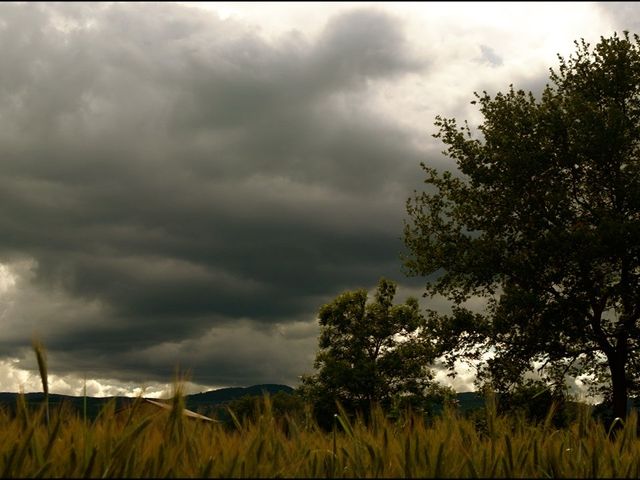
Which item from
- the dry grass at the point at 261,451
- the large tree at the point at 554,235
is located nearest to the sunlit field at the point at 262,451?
the dry grass at the point at 261,451

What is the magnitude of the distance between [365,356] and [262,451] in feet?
154

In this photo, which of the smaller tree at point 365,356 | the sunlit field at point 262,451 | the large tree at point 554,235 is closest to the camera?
the sunlit field at point 262,451

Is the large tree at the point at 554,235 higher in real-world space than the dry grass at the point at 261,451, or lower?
higher

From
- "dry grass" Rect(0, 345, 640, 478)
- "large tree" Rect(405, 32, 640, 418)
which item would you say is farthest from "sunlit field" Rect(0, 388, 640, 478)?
"large tree" Rect(405, 32, 640, 418)

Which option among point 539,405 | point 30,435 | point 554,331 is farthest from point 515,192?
point 30,435

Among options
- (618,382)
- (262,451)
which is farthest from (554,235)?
(262,451)

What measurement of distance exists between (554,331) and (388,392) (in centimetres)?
2426

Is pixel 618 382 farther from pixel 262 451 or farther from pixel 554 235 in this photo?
pixel 262 451

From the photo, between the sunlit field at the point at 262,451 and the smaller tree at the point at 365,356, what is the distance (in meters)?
42.2

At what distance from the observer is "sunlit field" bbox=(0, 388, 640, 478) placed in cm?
431

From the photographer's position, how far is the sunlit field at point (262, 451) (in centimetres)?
431

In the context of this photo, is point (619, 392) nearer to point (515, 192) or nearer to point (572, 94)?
point (515, 192)

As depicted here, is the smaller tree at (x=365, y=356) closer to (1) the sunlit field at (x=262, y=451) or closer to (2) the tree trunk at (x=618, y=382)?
(2) the tree trunk at (x=618, y=382)

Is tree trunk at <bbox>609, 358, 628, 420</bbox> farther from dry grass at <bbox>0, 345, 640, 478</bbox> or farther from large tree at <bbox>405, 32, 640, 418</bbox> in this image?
dry grass at <bbox>0, 345, 640, 478</bbox>
